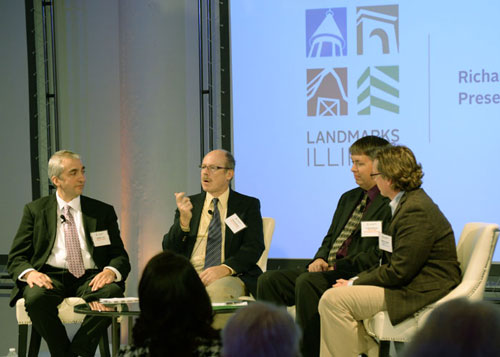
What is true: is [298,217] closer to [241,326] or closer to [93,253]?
[93,253]

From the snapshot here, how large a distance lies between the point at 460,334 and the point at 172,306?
984 millimetres

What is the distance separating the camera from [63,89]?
5.43 meters

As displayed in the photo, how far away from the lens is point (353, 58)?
496 cm

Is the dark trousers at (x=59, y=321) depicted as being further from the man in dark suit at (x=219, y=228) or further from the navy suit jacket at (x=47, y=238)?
the man in dark suit at (x=219, y=228)

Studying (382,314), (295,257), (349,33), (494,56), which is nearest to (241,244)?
(295,257)

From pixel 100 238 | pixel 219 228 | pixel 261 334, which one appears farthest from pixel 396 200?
pixel 261 334

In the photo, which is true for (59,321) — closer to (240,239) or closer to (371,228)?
(240,239)

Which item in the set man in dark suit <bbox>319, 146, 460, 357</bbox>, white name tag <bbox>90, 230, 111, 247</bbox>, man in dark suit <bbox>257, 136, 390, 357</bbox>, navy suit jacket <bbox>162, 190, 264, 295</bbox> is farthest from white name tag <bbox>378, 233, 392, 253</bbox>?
white name tag <bbox>90, 230, 111, 247</bbox>

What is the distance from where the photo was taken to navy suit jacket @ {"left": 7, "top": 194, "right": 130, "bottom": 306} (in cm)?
440

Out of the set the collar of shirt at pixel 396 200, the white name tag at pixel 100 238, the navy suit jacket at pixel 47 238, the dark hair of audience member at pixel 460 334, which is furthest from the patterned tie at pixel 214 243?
the dark hair of audience member at pixel 460 334

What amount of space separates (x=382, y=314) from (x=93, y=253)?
1.89 m

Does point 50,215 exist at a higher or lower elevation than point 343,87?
lower

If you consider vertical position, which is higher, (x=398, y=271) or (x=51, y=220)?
(x=51, y=220)

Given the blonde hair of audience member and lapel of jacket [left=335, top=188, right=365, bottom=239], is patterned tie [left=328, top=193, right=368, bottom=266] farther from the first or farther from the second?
the blonde hair of audience member
